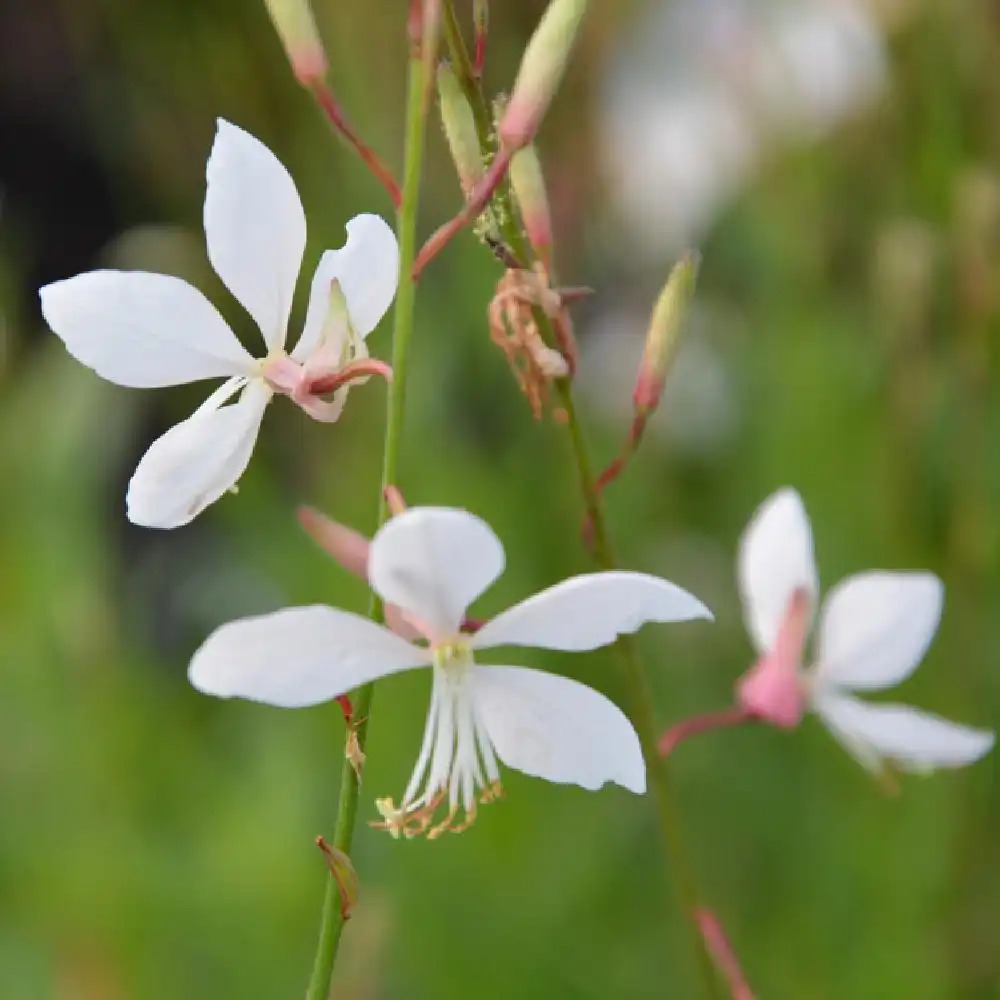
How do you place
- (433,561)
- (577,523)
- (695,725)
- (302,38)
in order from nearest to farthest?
(433,561) < (302,38) < (695,725) < (577,523)

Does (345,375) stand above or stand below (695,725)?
above

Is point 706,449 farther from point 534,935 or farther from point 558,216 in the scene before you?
point 534,935

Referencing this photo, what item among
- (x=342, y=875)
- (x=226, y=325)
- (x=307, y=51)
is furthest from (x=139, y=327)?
(x=342, y=875)

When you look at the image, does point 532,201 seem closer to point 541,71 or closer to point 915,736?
point 541,71

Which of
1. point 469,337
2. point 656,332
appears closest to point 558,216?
point 469,337

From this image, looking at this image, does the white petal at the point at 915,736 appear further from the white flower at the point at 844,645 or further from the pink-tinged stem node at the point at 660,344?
the pink-tinged stem node at the point at 660,344

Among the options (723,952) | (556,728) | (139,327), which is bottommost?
(723,952)

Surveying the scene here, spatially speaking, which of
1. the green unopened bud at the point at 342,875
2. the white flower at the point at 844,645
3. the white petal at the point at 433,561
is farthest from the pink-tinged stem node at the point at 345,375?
the white flower at the point at 844,645
